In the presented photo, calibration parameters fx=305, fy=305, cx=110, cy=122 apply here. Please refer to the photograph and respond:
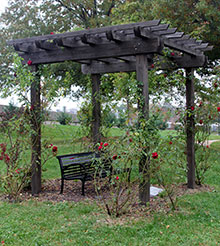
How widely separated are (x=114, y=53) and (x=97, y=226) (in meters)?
2.66

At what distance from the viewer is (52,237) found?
3738mm

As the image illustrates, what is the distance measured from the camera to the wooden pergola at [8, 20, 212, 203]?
4668 millimetres

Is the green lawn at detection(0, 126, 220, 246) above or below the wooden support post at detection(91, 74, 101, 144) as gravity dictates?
below

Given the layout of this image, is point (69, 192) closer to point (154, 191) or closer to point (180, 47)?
point (154, 191)

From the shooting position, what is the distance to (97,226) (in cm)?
A: 406

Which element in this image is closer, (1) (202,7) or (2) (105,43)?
(2) (105,43)

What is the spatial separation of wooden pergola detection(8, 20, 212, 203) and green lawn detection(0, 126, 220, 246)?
2.26 feet

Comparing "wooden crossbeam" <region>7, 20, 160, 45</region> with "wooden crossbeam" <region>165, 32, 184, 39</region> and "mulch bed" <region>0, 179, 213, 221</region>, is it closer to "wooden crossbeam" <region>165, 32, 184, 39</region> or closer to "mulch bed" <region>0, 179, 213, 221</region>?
"wooden crossbeam" <region>165, 32, 184, 39</region>

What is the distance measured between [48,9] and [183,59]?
37.2 ft

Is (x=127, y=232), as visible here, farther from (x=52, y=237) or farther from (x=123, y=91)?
(x=123, y=91)

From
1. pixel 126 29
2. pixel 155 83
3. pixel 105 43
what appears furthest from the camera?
pixel 155 83

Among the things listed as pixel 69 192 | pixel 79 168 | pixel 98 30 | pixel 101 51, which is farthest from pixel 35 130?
pixel 98 30

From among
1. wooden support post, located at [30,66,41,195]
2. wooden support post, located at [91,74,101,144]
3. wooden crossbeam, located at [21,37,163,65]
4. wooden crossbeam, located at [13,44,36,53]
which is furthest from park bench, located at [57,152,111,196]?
wooden crossbeam, located at [13,44,36,53]

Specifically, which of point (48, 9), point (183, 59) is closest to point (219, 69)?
point (183, 59)
